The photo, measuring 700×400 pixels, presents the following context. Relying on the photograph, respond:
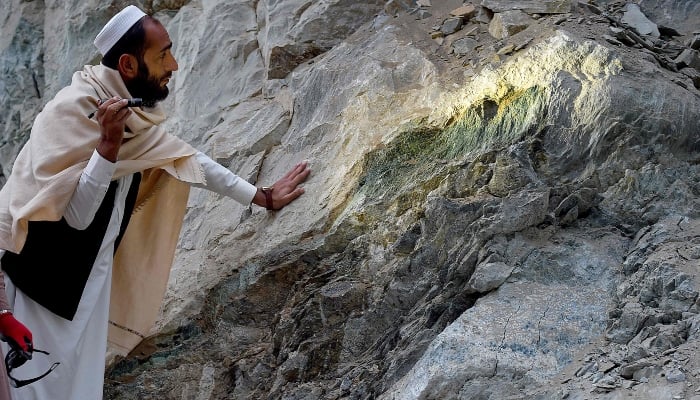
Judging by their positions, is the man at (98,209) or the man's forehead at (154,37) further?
the man's forehead at (154,37)

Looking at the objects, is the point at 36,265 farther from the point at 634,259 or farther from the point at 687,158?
the point at 687,158

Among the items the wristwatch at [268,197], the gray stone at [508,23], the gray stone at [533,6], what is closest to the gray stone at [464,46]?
the gray stone at [508,23]

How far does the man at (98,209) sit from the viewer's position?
4016 mm

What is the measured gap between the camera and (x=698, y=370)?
10.3 feet

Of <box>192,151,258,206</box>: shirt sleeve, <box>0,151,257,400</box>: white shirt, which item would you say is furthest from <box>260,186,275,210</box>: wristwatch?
<box>0,151,257,400</box>: white shirt

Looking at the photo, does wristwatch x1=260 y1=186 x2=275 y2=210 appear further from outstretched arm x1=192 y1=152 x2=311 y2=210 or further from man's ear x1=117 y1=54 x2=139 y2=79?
man's ear x1=117 y1=54 x2=139 y2=79

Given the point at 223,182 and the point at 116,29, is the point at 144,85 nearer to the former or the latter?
the point at 116,29

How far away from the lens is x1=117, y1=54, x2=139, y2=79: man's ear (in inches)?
173

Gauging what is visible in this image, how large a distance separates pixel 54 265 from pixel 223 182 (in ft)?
2.94

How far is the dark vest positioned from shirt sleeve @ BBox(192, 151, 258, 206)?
59 centimetres

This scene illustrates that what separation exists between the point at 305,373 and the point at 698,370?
1.75m

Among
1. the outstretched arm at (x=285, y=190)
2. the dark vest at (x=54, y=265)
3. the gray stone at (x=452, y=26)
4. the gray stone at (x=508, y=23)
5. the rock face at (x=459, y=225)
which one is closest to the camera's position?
the rock face at (x=459, y=225)

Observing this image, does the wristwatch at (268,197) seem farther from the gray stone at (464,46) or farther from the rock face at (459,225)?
the gray stone at (464,46)

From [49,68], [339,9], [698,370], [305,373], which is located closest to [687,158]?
[698,370]
